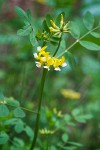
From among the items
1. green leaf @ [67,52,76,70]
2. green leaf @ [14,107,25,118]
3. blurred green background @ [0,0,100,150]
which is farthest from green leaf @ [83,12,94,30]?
blurred green background @ [0,0,100,150]

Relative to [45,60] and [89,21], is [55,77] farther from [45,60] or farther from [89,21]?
[45,60]

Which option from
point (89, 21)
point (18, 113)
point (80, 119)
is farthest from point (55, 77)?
point (18, 113)

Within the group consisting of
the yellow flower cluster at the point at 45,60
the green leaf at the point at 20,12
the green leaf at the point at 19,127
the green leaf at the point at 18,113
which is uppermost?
the green leaf at the point at 20,12

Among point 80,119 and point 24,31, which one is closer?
point 24,31

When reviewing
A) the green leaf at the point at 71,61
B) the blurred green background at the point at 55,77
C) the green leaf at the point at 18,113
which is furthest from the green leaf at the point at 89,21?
the blurred green background at the point at 55,77

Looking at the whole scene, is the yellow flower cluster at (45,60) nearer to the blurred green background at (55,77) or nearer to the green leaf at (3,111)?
the green leaf at (3,111)

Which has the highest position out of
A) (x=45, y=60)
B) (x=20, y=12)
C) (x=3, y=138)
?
(x=20, y=12)

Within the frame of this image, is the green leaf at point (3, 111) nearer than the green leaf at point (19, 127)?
Yes

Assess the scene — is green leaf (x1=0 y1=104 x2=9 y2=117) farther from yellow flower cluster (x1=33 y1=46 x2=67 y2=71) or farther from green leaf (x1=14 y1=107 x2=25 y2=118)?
yellow flower cluster (x1=33 y1=46 x2=67 y2=71)

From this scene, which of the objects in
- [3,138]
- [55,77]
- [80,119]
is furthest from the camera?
[55,77]

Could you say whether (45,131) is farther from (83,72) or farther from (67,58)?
(83,72)
